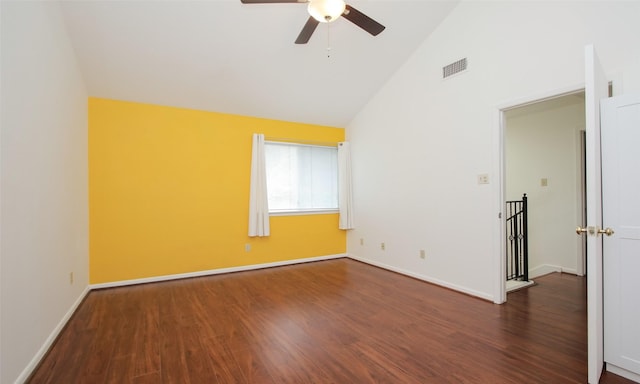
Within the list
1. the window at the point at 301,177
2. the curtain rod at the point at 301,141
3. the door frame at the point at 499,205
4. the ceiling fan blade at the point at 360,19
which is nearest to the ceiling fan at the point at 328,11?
the ceiling fan blade at the point at 360,19

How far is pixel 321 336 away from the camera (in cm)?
234

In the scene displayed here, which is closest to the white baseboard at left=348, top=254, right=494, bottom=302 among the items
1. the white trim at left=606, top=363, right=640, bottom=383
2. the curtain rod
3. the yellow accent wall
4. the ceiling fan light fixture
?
the white trim at left=606, top=363, right=640, bottom=383

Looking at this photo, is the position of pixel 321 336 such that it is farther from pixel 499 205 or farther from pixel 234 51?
pixel 234 51

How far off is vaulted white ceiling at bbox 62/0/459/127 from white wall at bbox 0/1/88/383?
0.40 metres

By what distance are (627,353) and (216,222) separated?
4322 mm

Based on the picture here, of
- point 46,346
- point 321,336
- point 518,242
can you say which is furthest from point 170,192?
point 518,242

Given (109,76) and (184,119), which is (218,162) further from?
(109,76)

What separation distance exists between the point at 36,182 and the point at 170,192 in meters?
1.93

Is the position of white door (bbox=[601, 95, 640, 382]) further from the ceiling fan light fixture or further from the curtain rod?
the curtain rod

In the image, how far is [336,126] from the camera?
5.37 metres

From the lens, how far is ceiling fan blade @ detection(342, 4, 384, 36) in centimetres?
222

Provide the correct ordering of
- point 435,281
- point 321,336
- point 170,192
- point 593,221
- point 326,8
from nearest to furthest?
1. point 593,221
2. point 326,8
3. point 321,336
4. point 435,281
5. point 170,192

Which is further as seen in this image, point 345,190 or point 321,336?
point 345,190

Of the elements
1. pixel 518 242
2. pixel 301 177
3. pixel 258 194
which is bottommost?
pixel 518 242
